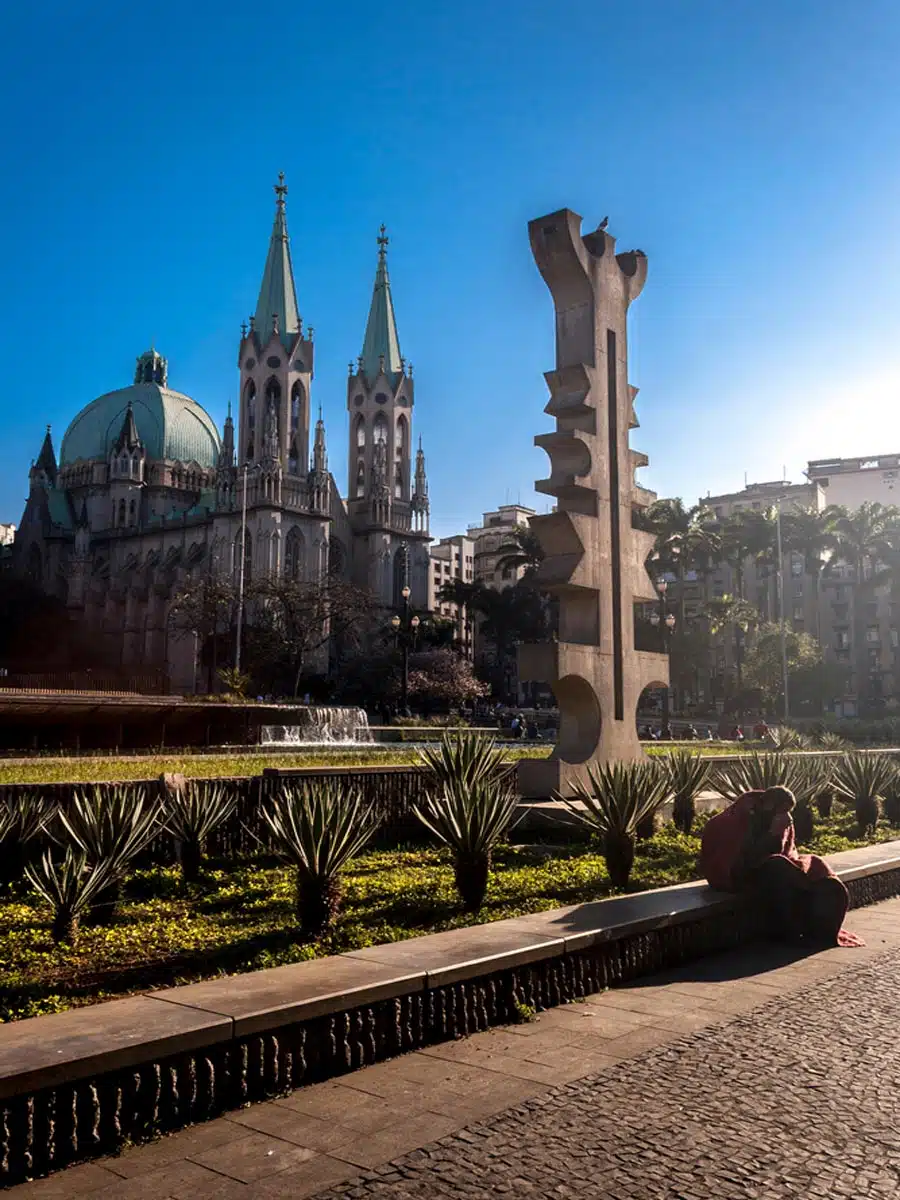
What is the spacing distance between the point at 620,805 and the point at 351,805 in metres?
2.13

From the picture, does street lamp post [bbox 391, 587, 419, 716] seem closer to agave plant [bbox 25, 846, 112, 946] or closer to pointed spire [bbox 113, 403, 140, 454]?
agave plant [bbox 25, 846, 112, 946]

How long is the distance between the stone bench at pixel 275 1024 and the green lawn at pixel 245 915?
0.69 m

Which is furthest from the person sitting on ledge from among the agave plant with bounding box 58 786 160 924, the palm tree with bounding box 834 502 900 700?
the palm tree with bounding box 834 502 900 700

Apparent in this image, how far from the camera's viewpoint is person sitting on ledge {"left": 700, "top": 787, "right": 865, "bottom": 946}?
7.81 meters

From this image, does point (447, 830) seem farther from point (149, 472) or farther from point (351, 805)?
point (149, 472)

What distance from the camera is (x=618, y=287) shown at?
1480 centimetres

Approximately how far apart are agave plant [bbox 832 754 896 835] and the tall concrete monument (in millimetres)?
2744

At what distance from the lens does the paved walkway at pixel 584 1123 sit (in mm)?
3709

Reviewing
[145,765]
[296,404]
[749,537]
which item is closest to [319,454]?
[296,404]

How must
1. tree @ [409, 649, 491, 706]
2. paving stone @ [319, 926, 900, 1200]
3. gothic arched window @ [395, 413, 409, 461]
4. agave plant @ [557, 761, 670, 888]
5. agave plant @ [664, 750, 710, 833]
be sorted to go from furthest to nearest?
1. gothic arched window @ [395, 413, 409, 461]
2. tree @ [409, 649, 491, 706]
3. agave plant @ [664, 750, 710, 833]
4. agave plant @ [557, 761, 670, 888]
5. paving stone @ [319, 926, 900, 1200]

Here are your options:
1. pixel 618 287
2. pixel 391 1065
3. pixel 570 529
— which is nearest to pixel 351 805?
pixel 391 1065

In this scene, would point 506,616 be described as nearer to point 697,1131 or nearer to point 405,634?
point 405,634

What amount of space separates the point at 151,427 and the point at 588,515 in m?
93.8

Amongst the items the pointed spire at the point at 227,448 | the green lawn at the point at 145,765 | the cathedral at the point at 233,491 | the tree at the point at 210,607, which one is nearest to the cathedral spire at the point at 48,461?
the cathedral at the point at 233,491
